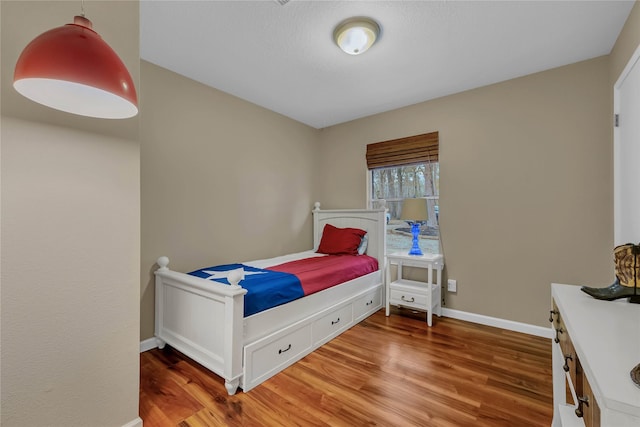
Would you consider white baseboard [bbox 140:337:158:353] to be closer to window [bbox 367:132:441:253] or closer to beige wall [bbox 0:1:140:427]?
beige wall [bbox 0:1:140:427]

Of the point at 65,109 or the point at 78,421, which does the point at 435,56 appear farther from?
the point at 78,421

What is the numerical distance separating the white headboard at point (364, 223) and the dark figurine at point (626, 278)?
2.20 metres

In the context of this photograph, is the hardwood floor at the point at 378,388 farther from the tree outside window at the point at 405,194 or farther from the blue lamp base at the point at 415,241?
the tree outside window at the point at 405,194

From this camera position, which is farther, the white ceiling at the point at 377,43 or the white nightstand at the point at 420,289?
the white nightstand at the point at 420,289

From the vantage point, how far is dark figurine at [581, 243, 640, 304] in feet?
3.60

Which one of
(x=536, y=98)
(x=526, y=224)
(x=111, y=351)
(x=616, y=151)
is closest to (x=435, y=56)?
(x=536, y=98)

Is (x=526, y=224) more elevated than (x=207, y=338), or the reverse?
(x=526, y=224)

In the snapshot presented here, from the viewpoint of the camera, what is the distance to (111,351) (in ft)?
4.32

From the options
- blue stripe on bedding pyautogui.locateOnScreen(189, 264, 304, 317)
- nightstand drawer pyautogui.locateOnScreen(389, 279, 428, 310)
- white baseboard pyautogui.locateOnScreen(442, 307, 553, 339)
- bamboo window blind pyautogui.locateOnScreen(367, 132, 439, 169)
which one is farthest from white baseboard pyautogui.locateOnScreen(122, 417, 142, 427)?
bamboo window blind pyautogui.locateOnScreen(367, 132, 439, 169)

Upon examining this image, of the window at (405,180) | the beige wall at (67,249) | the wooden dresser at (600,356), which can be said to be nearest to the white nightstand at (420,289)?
the window at (405,180)

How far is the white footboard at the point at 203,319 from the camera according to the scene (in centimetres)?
168

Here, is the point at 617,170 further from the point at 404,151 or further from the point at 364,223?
the point at 364,223

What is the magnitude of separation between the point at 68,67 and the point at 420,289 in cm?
296

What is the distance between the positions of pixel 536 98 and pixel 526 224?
117cm
